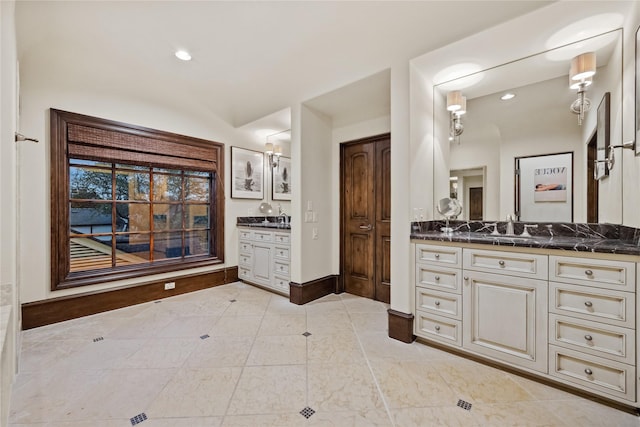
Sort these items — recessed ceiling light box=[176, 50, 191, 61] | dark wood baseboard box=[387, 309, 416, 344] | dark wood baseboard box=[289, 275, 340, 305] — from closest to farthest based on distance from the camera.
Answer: dark wood baseboard box=[387, 309, 416, 344], recessed ceiling light box=[176, 50, 191, 61], dark wood baseboard box=[289, 275, 340, 305]

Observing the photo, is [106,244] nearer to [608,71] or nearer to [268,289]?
[268,289]

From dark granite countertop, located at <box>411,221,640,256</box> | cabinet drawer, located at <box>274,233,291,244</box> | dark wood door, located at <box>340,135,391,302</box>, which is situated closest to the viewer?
dark granite countertop, located at <box>411,221,640,256</box>

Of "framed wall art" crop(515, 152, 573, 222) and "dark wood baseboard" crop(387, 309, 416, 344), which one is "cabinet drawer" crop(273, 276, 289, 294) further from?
"framed wall art" crop(515, 152, 573, 222)

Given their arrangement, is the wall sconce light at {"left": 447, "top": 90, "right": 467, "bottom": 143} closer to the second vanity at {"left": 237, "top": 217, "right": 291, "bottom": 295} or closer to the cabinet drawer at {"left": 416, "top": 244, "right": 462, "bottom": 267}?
the cabinet drawer at {"left": 416, "top": 244, "right": 462, "bottom": 267}

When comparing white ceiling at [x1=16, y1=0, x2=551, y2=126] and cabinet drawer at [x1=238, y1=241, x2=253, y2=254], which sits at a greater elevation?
white ceiling at [x1=16, y1=0, x2=551, y2=126]

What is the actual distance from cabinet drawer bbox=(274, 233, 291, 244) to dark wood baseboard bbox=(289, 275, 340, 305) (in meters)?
0.54

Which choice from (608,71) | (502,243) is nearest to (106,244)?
(502,243)

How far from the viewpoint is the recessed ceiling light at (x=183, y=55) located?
266cm

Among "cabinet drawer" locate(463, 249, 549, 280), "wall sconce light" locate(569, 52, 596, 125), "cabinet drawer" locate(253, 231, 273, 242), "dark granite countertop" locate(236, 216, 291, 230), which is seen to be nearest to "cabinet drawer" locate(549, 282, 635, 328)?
"cabinet drawer" locate(463, 249, 549, 280)

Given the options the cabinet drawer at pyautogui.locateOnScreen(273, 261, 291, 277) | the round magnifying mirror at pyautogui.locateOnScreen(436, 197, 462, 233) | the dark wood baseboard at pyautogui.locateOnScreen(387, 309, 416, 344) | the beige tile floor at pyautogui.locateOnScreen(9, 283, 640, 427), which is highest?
the round magnifying mirror at pyautogui.locateOnScreen(436, 197, 462, 233)

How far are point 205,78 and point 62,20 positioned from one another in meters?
1.21

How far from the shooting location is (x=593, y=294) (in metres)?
1.50

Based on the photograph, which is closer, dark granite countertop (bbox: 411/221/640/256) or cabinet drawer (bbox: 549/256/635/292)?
cabinet drawer (bbox: 549/256/635/292)

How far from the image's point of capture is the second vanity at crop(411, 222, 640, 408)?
143 centimetres
